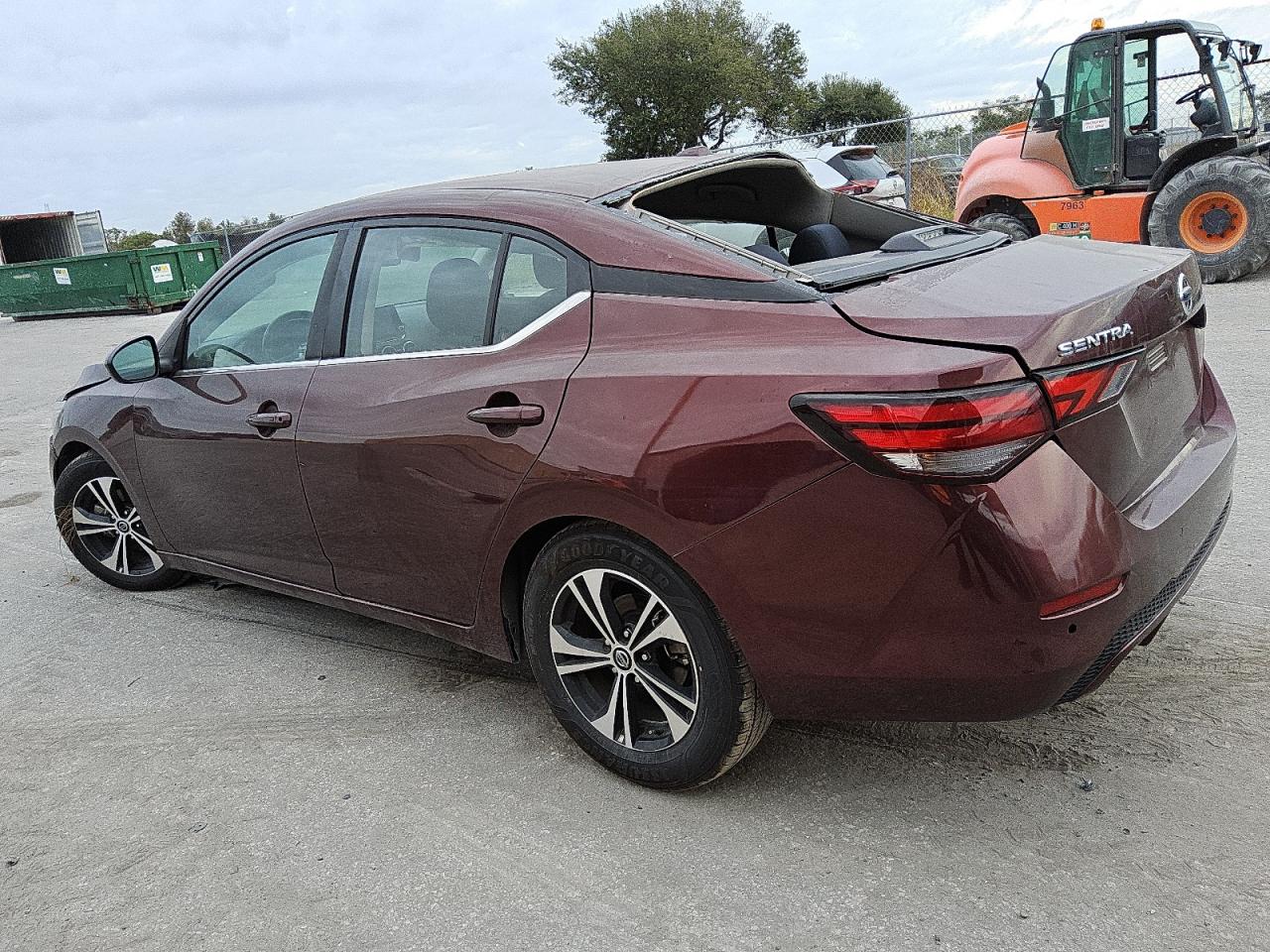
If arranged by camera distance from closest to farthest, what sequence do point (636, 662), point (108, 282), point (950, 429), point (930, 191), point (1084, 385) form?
point (950, 429), point (1084, 385), point (636, 662), point (930, 191), point (108, 282)

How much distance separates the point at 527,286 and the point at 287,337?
3.61 ft

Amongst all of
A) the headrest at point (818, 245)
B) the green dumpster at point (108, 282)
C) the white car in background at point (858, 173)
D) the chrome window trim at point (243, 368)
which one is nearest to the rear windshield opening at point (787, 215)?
Answer: the headrest at point (818, 245)

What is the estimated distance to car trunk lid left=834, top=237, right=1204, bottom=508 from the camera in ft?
7.57

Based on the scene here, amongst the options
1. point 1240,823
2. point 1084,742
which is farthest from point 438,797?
point 1240,823

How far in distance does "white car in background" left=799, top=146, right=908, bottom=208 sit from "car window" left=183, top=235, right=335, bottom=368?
1245 centimetres

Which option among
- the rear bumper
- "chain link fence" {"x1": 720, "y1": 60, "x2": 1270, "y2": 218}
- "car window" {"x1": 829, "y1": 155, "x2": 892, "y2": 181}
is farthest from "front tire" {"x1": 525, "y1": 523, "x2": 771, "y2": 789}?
"car window" {"x1": 829, "y1": 155, "x2": 892, "y2": 181}

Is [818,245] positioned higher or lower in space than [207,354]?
higher

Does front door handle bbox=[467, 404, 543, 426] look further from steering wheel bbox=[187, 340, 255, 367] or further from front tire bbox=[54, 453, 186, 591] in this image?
front tire bbox=[54, 453, 186, 591]

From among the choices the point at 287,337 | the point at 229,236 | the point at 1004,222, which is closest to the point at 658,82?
the point at 229,236

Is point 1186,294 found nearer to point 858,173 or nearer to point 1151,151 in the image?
point 1151,151

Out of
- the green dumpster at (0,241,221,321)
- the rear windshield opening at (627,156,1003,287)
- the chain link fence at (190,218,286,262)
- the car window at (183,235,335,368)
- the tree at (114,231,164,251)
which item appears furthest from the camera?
the tree at (114,231,164,251)

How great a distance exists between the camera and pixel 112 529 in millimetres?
4684

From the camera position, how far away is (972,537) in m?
2.21

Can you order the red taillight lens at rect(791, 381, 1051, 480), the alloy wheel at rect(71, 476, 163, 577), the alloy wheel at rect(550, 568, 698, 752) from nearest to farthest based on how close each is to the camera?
the red taillight lens at rect(791, 381, 1051, 480), the alloy wheel at rect(550, 568, 698, 752), the alloy wheel at rect(71, 476, 163, 577)
